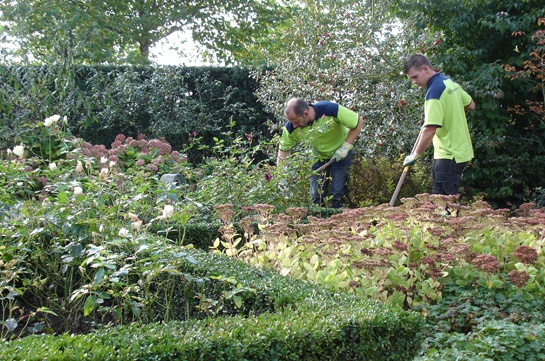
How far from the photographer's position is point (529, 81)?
29.9 ft

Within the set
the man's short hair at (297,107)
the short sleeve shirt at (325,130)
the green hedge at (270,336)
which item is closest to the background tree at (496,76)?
the short sleeve shirt at (325,130)

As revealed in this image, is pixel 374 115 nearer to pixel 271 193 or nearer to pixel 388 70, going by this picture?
pixel 388 70

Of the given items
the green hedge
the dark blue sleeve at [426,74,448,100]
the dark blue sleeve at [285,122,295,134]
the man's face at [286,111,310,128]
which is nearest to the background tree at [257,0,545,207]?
the dark blue sleeve at [285,122,295,134]

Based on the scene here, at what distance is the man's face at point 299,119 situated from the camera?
640cm

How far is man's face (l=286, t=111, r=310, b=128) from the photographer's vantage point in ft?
21.0

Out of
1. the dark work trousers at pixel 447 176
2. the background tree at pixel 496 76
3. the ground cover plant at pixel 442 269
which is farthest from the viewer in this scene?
the background tree at pixel 496 76

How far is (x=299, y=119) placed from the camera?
254 inches

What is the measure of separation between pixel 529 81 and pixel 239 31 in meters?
11.6

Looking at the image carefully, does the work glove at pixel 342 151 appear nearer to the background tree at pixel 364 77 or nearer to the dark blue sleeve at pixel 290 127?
the dark blue sleeve at pixel 290 127

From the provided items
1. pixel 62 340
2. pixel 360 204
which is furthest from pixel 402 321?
pixel 360 204

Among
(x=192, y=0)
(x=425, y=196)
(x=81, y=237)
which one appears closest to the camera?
(x=81, y=237)

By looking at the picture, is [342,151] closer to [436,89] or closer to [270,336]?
[436,89]

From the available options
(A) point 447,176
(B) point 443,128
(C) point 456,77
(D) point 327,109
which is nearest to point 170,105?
(C) point 456,77

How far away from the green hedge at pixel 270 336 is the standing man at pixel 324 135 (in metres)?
3.35
